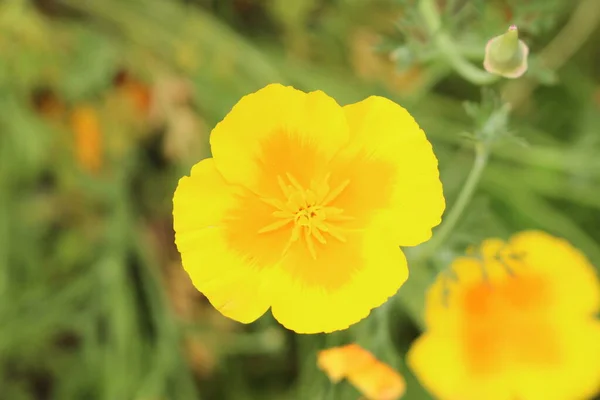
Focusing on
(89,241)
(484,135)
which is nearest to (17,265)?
(89,241)

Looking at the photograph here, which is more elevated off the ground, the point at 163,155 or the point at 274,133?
the point at 274,133

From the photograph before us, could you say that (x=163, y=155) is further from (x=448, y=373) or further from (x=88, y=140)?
(x=448, y=373)

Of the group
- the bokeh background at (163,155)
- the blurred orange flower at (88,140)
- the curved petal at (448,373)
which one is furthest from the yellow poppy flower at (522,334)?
the blurred orange flower at (88,140)

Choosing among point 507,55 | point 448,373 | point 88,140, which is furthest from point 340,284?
point 88,140

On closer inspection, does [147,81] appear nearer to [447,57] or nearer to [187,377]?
[187,377]

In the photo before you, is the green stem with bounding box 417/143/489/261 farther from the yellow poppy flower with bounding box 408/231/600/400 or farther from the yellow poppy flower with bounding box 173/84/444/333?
the yellow poppy flower with bounding box 408/231/600/400

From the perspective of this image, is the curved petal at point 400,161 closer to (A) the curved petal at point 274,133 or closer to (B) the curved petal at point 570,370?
(A) the curved petal at point 274,133
